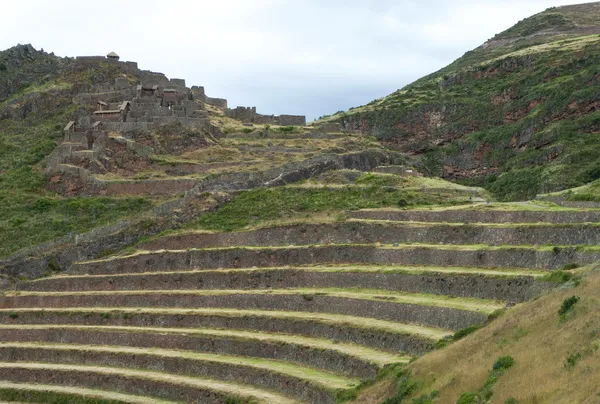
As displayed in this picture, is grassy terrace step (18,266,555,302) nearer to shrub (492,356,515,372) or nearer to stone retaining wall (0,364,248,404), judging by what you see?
stone retaining wall (0,364,248,404)

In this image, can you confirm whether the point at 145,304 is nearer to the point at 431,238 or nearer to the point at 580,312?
the point at 431,238

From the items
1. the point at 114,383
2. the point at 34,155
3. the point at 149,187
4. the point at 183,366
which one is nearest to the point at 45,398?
the point at 114,383

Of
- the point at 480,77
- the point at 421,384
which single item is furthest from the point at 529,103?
the point at 421,384

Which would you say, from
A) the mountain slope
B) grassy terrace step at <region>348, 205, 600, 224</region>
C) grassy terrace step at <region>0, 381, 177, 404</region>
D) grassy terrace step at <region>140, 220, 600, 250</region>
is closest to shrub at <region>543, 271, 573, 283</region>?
grassy terrace step at <region>140, 220, 600, 250</region>

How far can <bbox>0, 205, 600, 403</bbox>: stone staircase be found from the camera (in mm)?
32844

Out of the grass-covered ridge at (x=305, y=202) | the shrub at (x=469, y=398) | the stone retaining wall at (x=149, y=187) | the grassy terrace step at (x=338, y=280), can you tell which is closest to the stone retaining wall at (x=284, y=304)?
the grassy terrace step at (x=338, y=280)

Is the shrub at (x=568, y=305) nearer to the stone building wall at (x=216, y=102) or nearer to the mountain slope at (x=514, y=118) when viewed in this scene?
the mountain slope at (x=514, y=118)

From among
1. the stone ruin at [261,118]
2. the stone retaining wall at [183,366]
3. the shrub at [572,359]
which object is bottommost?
the stone retaining wall at [183,366]

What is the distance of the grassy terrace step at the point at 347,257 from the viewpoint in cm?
3288

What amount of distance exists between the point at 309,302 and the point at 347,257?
410 cm

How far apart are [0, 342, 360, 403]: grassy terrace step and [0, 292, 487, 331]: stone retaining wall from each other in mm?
3153

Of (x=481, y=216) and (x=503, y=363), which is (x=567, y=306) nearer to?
(x=503, y=363)

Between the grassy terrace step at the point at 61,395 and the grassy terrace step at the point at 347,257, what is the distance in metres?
9.05

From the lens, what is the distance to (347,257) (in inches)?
1681
